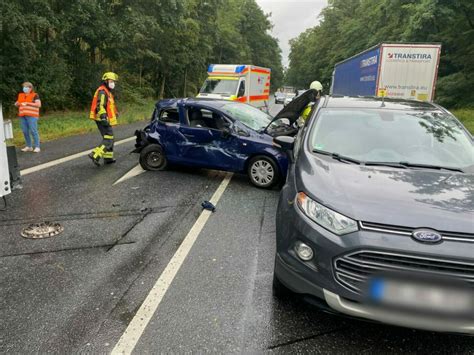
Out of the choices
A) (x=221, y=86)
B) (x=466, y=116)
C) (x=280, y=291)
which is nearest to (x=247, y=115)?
(x=280, y=291)

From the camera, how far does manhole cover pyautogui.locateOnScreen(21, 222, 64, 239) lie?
15.9ft

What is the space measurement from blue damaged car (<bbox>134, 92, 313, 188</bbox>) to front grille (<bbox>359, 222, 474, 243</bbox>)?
4152 millimetres

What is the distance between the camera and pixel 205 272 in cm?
404

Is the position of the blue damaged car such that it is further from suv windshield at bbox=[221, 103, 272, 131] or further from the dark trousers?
the dark trousers

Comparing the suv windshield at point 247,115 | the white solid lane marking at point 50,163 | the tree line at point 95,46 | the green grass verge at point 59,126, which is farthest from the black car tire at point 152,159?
the tree line at point 95,46

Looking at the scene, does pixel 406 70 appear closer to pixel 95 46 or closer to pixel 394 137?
pixel 394 137

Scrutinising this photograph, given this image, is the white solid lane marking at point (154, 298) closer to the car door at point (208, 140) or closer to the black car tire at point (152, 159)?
the car door at point (208, 140)

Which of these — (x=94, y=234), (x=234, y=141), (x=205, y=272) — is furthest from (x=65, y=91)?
(x=205, y=272)

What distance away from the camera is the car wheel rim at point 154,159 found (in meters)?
8.30

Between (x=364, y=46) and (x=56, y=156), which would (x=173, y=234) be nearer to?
(x=56, y=156)

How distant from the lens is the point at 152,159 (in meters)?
8.34

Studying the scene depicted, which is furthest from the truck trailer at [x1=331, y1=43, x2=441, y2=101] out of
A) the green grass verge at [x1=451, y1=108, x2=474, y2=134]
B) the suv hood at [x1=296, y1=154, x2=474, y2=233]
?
the suv hood at [x1=296, y1=154, x2=474, y2=233]

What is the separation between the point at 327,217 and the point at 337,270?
0.37 m

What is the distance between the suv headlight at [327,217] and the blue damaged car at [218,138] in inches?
150
